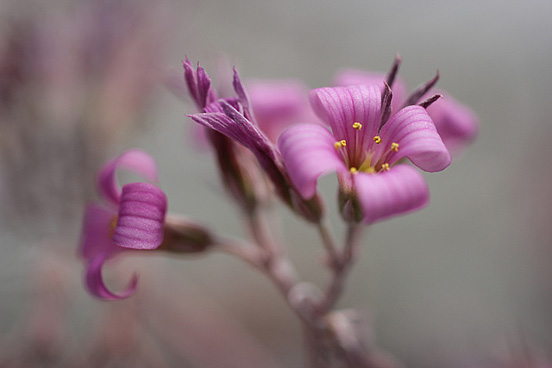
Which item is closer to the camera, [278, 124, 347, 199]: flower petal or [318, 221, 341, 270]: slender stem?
[278, 124, 347, 199]: flower petal

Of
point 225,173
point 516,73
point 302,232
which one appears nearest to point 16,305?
Result: point 302,232

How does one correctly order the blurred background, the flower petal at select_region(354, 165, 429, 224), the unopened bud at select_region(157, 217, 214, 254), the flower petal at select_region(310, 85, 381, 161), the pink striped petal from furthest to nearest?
1. the blurred background
2. the pink striped petal
3. the unopened bud at select_region(157, 217, 214, 254)
4. the flower petal at select_region(310, 85, 381, 161)
5. the flower petal at select_region(354, 165, 429, 224)

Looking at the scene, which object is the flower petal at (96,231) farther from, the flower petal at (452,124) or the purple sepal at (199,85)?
the flower petal at (452,124)

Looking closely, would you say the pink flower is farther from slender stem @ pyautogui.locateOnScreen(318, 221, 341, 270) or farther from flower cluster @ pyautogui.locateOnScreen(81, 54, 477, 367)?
slender stem @ pyautogui.locateOnScreen(318, 221, 341, 270)

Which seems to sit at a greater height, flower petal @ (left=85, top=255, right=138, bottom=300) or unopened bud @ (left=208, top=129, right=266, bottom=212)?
unopened bud @ (left=208, top=129, right=266, bottom=212)

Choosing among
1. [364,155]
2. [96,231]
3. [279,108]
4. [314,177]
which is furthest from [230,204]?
[314,177]

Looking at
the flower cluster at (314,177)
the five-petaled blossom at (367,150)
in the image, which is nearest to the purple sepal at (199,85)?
the flower cluster at (314,177)

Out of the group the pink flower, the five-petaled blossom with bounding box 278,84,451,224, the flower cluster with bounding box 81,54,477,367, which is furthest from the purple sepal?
the pink flower
